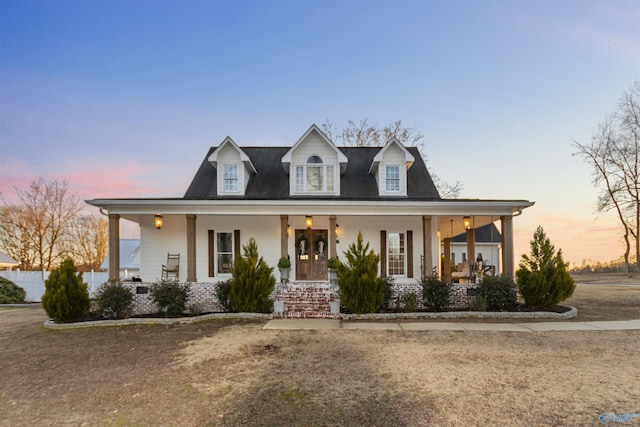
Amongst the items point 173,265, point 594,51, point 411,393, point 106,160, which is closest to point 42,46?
point 106,160

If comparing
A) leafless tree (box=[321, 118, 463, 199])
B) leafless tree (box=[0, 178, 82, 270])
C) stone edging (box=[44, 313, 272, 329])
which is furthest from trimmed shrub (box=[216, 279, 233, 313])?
leafless tree (box=[0, 178, 82, 270])

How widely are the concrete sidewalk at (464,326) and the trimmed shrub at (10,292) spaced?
52.3ft

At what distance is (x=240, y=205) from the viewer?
13.1 meters

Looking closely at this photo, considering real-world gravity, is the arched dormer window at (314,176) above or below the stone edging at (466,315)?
above

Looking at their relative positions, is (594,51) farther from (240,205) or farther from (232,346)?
(232,346)

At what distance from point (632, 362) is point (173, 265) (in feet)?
46.4

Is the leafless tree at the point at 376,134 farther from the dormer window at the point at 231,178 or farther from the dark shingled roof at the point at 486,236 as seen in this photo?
the dormer window at the point at 231,178

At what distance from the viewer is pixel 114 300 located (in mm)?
11406

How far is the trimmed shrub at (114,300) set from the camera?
1138 centimetres

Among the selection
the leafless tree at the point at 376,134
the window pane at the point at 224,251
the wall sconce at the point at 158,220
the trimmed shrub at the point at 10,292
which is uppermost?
the leafless tree at the point at 376,134

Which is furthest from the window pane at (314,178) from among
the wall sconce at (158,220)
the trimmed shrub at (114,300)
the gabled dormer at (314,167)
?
the trimmed shrub at (114,300)

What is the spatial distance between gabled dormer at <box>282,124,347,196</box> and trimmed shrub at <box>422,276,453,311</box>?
5.51 meters

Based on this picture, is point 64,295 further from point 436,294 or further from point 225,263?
point 436,294

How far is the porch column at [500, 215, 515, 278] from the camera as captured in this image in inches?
518
